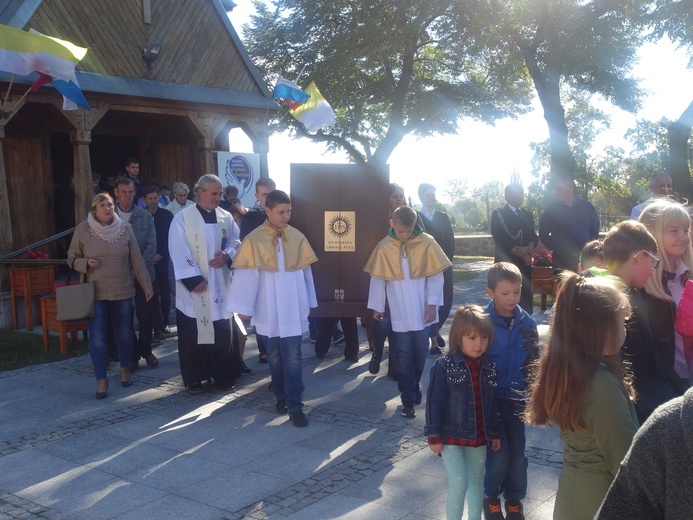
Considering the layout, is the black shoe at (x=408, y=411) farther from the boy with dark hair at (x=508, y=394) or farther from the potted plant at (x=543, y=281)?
the potted plant at (x=543, y=281)

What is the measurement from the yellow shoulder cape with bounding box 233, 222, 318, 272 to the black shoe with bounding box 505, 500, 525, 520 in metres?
2.99

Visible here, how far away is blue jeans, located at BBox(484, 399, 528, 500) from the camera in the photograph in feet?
13.6

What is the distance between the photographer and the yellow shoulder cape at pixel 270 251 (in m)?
6.42

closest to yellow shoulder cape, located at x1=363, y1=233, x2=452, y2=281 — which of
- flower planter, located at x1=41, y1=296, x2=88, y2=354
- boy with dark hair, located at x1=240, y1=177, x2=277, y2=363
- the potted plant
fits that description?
boy with dark hair, located at x1=240, y1=177, x2=277, y2=363

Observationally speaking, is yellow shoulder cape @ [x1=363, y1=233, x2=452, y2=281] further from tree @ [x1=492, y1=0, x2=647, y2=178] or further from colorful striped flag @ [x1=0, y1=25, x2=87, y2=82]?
tree @ [x1=492, y1=0, x2=647, y2=178]

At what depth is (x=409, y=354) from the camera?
6.31 meters

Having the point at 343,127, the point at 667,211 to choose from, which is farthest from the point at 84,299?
the point at 343,127

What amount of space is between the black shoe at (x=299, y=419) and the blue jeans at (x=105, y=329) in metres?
2.22

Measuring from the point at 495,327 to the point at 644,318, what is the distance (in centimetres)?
102

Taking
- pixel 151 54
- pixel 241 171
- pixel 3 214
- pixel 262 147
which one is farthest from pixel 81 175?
pixel 262 147

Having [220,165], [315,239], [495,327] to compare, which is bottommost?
[495,327]

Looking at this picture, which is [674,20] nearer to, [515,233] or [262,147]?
[262,147]

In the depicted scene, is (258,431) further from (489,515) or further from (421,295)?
(489,515)

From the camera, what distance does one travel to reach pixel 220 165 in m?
14.2
